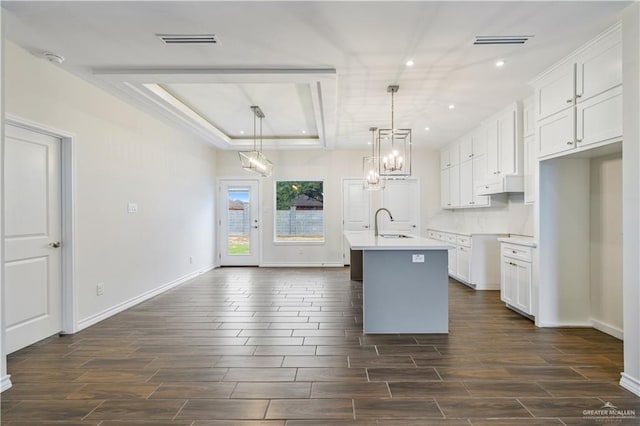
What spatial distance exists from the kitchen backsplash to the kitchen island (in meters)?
2.34

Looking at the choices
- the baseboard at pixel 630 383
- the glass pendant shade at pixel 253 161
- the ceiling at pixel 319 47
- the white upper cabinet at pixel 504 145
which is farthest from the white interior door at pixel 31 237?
the white upper cabinet at pixel 504 145

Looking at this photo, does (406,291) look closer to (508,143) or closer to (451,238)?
(508,143)

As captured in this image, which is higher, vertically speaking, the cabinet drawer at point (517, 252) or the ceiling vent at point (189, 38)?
the ceiling vent at point (189, 38)

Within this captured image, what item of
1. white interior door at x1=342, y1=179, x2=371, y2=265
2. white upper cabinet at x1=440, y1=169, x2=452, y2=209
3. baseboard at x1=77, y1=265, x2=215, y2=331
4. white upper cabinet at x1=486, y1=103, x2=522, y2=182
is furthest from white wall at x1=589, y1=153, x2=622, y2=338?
baseboard at x1=77, y1=265, x2=215, y2=331

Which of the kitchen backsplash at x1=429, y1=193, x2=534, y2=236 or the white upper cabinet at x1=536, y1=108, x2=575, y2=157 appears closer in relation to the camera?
the white upper cabinet at x1=536, y1=108, x2=575, y2=157

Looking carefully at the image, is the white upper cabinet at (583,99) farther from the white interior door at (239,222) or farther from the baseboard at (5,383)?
the white interior door at (239,222)

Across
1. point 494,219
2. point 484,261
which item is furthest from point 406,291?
point 494,219

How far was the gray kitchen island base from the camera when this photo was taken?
11.7ft

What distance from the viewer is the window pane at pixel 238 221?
8.08 m

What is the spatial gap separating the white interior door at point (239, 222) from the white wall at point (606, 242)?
6.09 meters

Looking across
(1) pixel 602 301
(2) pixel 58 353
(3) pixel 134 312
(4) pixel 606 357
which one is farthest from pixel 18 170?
(1) pixel 602 301

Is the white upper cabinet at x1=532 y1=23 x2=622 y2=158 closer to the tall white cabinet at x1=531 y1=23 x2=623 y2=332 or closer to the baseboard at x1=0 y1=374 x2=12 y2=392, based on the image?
the tall white cabinet at x1=531 y1=23 x2=623 y2=332

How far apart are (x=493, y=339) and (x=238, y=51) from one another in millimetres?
3575

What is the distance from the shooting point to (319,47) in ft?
10.1
